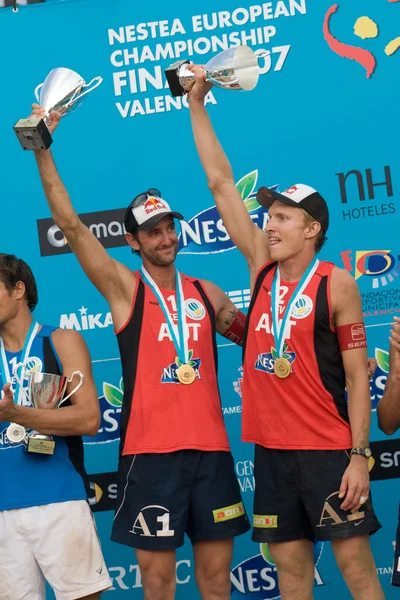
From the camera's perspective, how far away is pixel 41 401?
3.54 meters

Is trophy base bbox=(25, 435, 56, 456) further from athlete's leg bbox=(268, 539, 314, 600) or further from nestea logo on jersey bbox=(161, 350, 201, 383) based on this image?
athlete's leg bbox=(268, 539, 314, 600)

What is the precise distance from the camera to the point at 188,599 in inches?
182

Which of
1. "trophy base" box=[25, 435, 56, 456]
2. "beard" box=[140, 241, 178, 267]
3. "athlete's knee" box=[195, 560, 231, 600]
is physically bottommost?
"athlete's knee" box=[195, 560, 231, 600]

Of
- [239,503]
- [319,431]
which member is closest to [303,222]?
[319,431]

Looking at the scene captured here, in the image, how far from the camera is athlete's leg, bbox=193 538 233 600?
3660 mm

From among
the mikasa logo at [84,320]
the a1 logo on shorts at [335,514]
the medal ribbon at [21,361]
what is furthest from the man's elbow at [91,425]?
the mikasa logo at [84,320]

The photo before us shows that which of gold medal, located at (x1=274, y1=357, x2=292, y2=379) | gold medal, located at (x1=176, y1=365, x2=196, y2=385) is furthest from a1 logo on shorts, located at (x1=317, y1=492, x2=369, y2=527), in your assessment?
gold medal, located at (x1=176, y1=365, x2=196, y2=385)

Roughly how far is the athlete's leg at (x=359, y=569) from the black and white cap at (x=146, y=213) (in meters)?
1.41

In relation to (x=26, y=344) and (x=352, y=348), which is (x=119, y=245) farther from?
(x=352, y=348)

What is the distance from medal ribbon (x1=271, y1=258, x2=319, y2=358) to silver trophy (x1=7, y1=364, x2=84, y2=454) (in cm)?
75

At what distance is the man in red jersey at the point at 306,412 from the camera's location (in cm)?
340

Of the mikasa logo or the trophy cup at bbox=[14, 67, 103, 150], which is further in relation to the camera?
the mikasa logo

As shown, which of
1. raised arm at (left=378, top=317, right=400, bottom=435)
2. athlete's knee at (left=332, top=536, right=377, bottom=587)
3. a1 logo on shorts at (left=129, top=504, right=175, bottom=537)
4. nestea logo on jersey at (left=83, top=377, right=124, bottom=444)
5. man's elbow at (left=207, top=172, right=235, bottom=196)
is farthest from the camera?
nestea logo on jersey at (left=83, top=377, right=124, bottom=444)

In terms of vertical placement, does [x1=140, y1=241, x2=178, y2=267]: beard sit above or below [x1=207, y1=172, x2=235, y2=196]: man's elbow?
below
